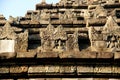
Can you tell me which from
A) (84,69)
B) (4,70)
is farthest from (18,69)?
(84,69)

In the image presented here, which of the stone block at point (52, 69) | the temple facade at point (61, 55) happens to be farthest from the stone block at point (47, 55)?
the stone block at point (52, 69)

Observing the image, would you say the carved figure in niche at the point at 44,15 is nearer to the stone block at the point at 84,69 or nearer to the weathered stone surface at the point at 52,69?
the weathered stone surface at the point at 52,69

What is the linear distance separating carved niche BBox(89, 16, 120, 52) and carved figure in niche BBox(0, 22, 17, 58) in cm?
201

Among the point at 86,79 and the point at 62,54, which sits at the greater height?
the point at 62,54

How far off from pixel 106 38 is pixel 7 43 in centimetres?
259

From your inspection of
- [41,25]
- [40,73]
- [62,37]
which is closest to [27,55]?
[40,73]

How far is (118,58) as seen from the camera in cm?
917

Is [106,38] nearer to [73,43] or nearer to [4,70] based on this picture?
[73,43]

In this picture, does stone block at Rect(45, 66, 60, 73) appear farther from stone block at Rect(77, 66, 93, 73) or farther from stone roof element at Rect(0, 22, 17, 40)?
stone roof element at Rect(0, 22, 17, 40)

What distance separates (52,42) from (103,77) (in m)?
1.62

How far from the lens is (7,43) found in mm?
10031

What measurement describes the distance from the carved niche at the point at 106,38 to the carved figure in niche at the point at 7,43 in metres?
2.01

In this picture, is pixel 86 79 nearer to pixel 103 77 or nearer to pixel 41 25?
pixel 103 77

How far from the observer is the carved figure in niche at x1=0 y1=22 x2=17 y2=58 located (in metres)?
9.41
